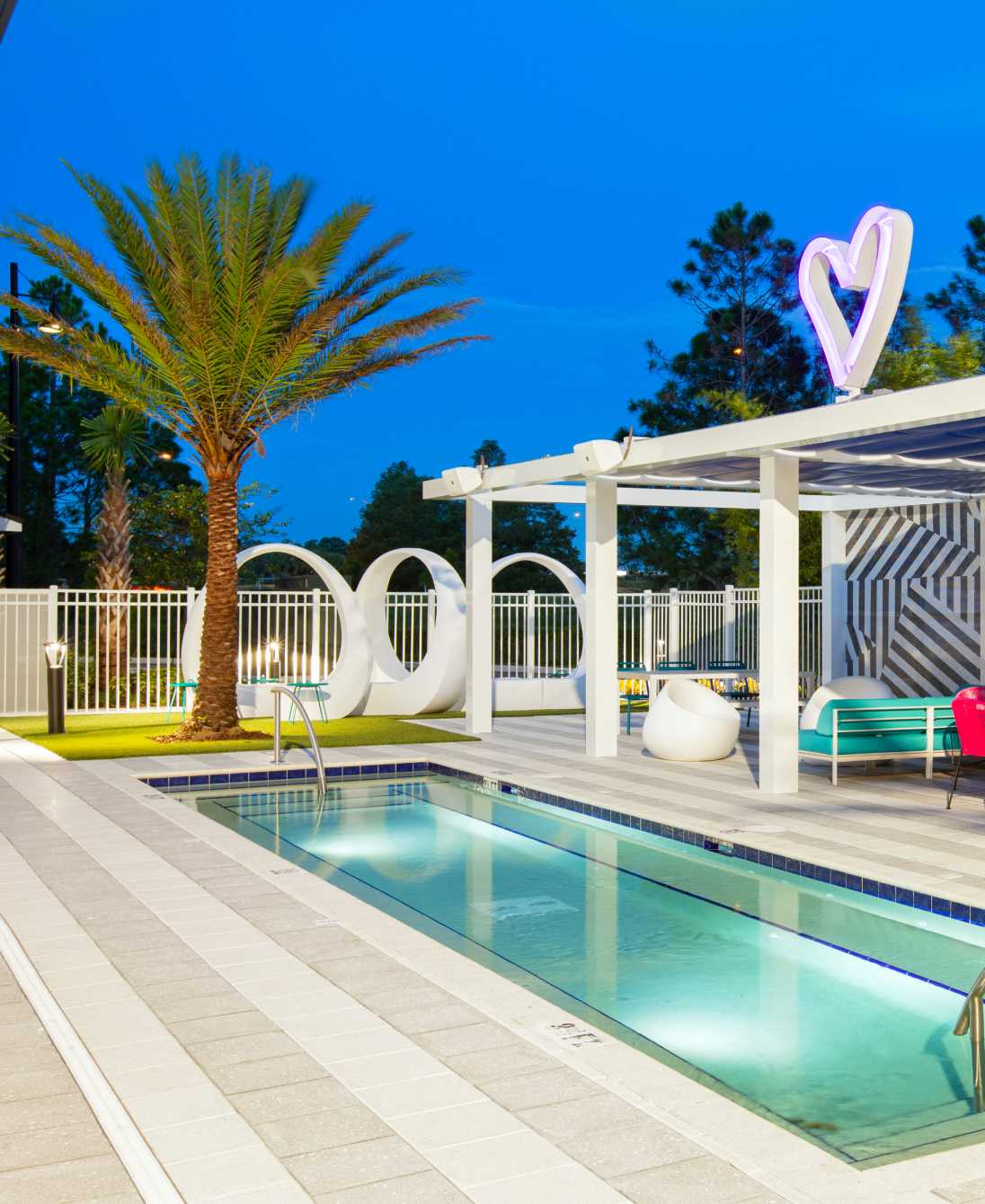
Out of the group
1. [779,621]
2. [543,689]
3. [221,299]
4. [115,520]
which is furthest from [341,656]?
[115,520]

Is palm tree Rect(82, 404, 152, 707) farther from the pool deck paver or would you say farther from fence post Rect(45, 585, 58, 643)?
the pool deck paver

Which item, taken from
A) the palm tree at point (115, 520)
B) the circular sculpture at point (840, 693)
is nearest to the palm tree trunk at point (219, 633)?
the circular sculpture at point (840, 693)

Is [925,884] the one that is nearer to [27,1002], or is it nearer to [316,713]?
[27,1002]

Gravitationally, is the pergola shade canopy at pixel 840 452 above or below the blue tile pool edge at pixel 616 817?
above

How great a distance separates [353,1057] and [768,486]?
725 cm

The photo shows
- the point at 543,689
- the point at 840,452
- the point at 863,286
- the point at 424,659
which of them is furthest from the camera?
the point at 543,689

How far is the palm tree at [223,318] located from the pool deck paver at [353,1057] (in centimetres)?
700

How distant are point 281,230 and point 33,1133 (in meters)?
12.2

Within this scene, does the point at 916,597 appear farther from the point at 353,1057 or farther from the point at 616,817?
the point at 353,1057

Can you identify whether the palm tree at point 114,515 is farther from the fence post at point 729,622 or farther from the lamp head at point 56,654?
the fence post at point 729,622

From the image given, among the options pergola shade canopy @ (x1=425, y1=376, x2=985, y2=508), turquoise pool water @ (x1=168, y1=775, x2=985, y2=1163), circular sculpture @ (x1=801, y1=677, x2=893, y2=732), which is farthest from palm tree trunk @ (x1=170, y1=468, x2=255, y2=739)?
circular sculpture @ (x1=801, y1=677, x2=893, y2=732)

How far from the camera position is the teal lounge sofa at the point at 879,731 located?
11047mm

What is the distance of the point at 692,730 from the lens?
12656 millimetres

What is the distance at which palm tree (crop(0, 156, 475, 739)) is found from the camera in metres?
14.0
